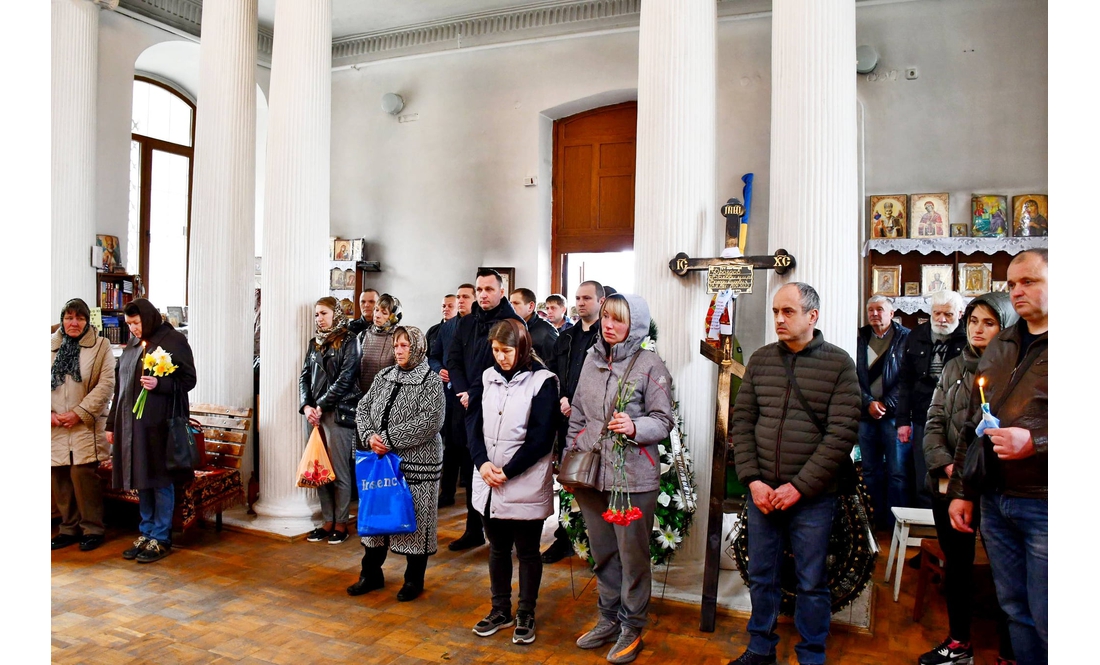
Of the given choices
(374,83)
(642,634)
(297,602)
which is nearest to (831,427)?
(642,634)

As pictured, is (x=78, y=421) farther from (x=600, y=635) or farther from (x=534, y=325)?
(x=600, y=635)

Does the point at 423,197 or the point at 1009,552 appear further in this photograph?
the point at 423,197

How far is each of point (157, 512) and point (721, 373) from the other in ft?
12.8

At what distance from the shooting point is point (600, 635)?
3703mm

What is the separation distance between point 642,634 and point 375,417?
1.79 metres

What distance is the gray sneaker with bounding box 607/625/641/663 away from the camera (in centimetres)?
355

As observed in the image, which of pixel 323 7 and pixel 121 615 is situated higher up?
pixel 323 7

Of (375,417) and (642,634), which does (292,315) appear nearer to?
(375,417)

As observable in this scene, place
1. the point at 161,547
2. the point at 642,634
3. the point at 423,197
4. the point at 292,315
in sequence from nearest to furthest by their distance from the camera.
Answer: the point at 642,634 → the point at 161,547 → the point at 292,315 → the point at 423,197

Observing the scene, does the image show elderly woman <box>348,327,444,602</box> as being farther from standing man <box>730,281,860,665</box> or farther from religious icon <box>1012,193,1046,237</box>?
religious icon <box>1012,193,1046,237</box>

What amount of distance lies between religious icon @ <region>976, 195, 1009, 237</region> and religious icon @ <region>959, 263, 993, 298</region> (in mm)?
311

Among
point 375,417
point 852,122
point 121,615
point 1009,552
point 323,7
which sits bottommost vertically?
point 121,615

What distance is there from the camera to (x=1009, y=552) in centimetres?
275

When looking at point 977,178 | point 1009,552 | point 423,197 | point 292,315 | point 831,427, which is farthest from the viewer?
point 423,197
